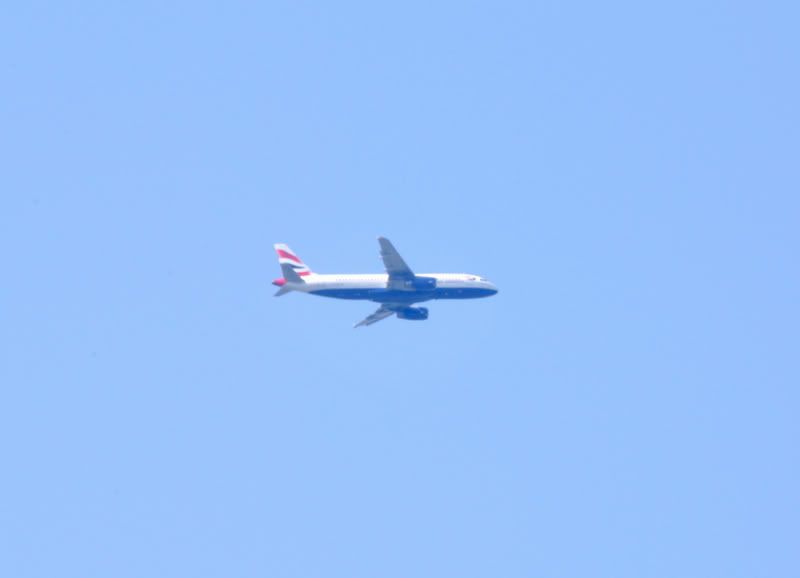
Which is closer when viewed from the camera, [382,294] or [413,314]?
[382,294]

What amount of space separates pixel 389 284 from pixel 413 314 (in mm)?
8349

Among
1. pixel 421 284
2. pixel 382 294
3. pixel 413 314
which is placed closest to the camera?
pixel 421 284

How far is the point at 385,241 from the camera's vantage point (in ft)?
466

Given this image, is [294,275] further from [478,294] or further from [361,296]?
[478,294]

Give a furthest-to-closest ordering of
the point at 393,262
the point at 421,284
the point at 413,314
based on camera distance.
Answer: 1. the point at 413,314
2. the point at 421,284
3. the point at 393,262

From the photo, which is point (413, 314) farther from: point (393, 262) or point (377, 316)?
point (393, 262)

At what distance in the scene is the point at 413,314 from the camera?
155 metres

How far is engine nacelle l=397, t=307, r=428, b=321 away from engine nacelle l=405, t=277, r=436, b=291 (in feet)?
21.8

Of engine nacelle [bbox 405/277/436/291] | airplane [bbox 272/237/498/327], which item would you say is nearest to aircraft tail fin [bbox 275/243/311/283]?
airplane [bbox 272/237/498/327]

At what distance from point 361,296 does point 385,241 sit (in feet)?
27.0

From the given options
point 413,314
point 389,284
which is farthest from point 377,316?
point 389,284

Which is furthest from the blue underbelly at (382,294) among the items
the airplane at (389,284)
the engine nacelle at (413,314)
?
the engine nacelle at (413,314)

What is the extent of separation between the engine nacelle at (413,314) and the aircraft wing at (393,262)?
860cm

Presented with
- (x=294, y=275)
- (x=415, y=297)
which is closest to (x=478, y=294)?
(x=415, y=297)
